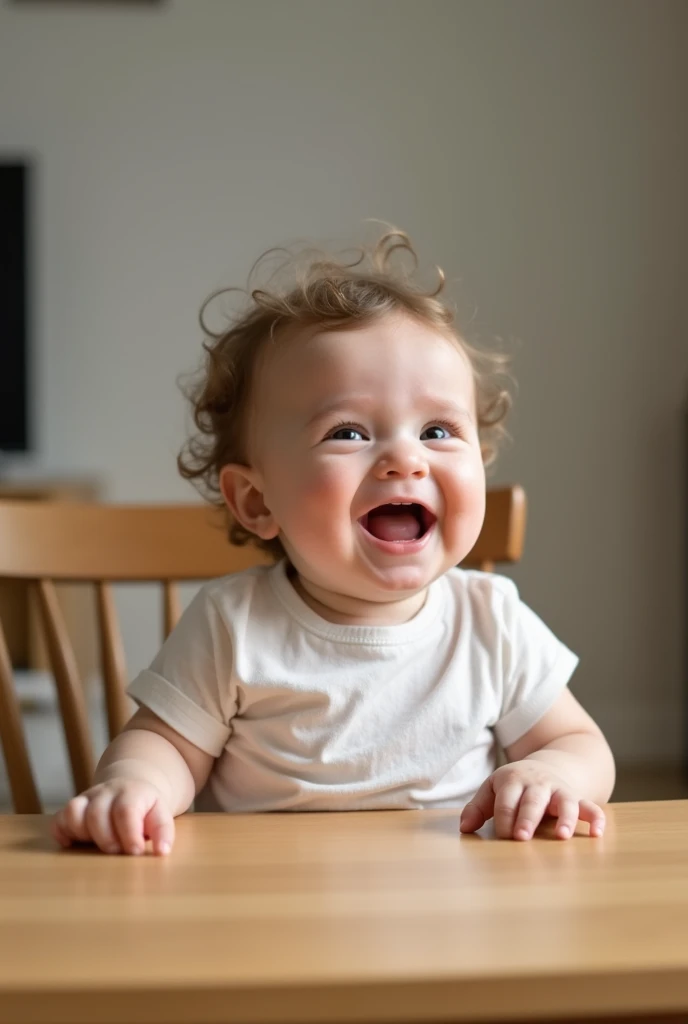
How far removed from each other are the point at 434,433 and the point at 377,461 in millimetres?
60

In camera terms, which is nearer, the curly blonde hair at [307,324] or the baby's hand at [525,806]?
the baby's hand at [525,806]

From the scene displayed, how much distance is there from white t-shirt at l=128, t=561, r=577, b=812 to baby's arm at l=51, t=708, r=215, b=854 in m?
0.02

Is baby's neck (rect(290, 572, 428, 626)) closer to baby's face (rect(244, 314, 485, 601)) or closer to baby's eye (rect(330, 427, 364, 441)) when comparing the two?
baby's face (rect(244, 314, 485, 601))

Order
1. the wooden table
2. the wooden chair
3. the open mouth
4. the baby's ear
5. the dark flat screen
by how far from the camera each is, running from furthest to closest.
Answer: the dark flat screen < the wooden chair < the baby's ear < the open mouth < the wooden table

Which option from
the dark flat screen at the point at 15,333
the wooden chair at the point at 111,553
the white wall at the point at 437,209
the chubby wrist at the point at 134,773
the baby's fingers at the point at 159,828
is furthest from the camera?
the white wall at the point at 437,209

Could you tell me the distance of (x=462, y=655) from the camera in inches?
35.2

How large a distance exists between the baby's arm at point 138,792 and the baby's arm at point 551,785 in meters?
0.16

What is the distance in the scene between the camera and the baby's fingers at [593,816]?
0.61 m

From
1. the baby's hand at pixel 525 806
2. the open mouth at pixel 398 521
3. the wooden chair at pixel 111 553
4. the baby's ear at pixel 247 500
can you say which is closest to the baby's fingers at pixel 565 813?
the baby's hand at pixel 525 806

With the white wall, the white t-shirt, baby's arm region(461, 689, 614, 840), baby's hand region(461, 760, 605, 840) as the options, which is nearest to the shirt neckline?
the white t-shirt

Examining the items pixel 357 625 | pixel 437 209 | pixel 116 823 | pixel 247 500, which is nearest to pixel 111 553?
pixel 247 500

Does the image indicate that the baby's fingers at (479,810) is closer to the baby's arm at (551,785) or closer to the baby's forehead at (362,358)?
the baby's arm at (551,785)

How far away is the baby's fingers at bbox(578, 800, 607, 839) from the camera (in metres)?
0.61

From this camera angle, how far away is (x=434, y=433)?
853 mm
